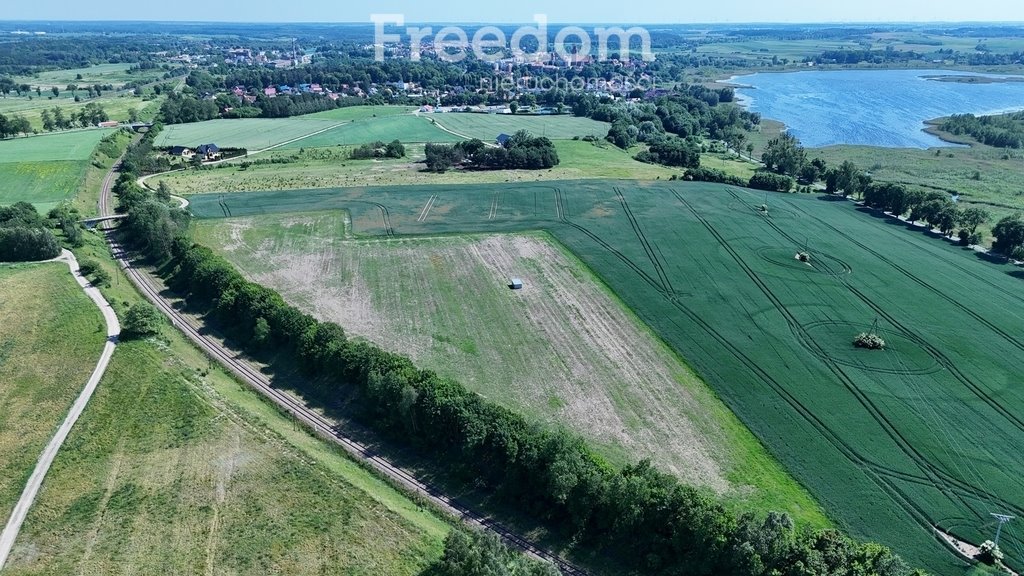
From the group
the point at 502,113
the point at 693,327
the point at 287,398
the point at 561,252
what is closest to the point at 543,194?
the point at 561,252

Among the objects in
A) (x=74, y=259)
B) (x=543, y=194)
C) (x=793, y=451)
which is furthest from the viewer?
(x=543, y=194)

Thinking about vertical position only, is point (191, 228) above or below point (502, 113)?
below

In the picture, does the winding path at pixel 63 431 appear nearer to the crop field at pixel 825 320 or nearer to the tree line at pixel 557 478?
the tree line at pixel 557 478

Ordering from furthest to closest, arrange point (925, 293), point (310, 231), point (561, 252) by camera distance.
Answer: point (310, 231) → point (561, 252) → point (925, 293)

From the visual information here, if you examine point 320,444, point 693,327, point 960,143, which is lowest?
point 320,444

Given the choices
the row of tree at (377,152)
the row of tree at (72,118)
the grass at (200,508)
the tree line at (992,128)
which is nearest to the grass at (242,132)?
the row of tree at (72,118)

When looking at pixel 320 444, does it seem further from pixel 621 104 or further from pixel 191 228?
pixel 621 104

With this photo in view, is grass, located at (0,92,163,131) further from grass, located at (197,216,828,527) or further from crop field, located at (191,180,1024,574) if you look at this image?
grass, located at (197,216,828,527)
